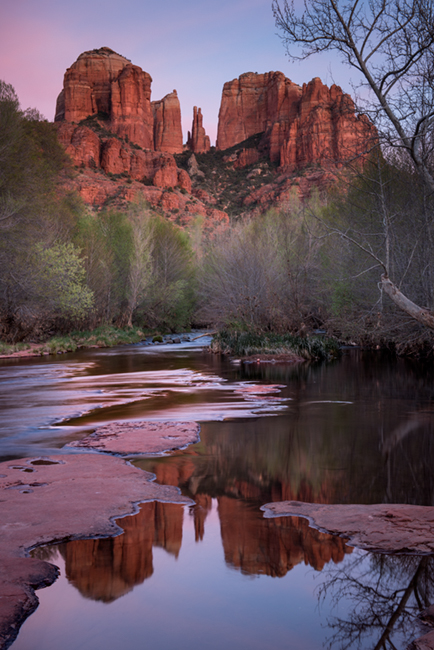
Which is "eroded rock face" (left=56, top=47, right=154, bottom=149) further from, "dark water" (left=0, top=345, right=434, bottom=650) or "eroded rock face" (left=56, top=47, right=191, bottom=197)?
"dark water" (left=0, top=345, right=434, bottom=650)

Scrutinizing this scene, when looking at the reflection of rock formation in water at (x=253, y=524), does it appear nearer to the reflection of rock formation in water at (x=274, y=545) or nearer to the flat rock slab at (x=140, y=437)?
the reflection of rock formation in water at (x=274, y=545)

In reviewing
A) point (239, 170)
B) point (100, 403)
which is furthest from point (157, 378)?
point (239, 170)

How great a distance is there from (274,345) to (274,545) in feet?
70.7

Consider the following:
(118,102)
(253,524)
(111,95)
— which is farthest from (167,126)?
(253,524)

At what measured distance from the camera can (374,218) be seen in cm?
2097

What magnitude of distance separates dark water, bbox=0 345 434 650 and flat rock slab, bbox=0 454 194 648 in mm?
172

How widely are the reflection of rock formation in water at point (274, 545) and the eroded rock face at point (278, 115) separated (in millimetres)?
78545

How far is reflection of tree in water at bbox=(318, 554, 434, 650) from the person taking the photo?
363cm

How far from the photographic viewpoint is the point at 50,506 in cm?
579

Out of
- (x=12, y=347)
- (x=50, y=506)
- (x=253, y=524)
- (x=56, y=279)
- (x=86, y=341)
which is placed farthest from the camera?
(x=86, y=341)

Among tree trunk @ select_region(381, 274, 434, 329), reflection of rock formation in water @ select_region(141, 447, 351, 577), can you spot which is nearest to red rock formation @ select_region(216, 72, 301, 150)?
tree trunk @ select_region(381, 274, 434, 329)

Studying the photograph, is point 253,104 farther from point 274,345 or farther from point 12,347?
point 274,345

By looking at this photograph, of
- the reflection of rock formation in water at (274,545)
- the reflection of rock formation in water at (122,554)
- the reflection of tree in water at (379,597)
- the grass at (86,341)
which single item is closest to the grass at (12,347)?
the grass at (86,341)

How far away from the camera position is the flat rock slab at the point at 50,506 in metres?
4.06
